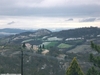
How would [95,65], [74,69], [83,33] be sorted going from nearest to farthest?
[74,69]
[95,65]
[83,33]

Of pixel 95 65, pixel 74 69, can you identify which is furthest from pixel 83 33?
pixel 74 69

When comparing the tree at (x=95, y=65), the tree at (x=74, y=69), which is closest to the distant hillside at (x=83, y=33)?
the tree at (x=95, y=65)

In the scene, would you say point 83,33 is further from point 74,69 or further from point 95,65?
point 74,69

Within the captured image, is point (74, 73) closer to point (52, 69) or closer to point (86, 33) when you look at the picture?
point (52, 69)

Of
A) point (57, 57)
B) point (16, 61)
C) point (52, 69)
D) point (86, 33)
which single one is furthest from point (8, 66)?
point (86, 33)

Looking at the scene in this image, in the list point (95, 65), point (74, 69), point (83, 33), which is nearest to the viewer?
point (74, 69)

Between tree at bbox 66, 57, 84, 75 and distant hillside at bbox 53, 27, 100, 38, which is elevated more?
tree at bbox 66, 57, 84, 75

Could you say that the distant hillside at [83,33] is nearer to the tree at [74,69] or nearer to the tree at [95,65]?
the tree at [95,65]

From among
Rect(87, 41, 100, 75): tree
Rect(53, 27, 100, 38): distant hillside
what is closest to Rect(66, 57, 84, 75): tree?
Rect(87, 41, 100, 75): tree

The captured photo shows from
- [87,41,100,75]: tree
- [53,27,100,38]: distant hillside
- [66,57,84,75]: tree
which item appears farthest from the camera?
[53,27,100,38]: distant hillside

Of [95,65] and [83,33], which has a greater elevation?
[95,65]

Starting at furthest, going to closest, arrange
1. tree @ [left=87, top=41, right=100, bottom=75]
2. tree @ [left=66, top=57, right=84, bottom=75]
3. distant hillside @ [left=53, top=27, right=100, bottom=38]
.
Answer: distant hillside @ [left=53, top=27, right=100, bottom=38], tree @ [left=87, top=41, right=100, bottom=75], tree @ [left=66, top=57, right=84, bottom=75]

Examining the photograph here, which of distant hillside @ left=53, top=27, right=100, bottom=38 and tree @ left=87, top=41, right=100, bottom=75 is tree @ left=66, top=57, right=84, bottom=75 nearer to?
tree @ left=87, top=41, right=100, bottom=75

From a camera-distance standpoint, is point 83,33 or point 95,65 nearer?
point 95,65
